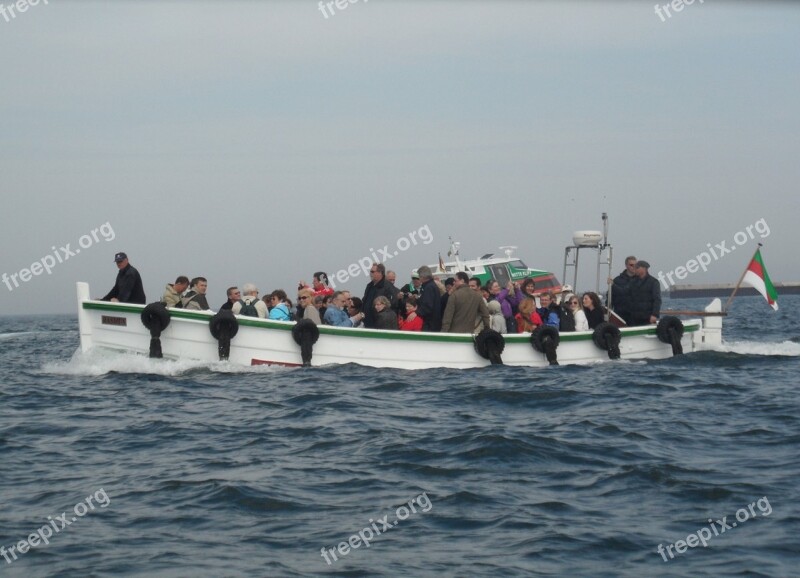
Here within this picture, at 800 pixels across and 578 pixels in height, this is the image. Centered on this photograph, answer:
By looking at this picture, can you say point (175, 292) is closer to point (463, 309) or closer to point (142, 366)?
point (142, 366)

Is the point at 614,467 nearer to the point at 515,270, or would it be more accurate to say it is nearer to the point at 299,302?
the point at 299,302

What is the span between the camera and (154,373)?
50.7ft

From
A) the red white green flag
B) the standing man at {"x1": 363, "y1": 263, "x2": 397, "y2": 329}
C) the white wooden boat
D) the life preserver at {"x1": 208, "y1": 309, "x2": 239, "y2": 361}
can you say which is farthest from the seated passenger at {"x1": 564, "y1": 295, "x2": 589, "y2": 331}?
the life preserver at {"x1": 208, "y1": 309, "x2": 239, "y2": 361}

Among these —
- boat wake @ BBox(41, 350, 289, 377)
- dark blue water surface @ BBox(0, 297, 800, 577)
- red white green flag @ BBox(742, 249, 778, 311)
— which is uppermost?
red white green flag @ BBox(742, 249, 778, 311)

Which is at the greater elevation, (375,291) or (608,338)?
(375,291)

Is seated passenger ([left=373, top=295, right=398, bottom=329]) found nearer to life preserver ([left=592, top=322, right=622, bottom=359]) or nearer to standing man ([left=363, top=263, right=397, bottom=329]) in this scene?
standing man ([left=363, top=263, right=397, bottom=329])

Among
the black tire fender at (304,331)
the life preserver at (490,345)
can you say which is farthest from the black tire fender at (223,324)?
the life preserver at (490,345)

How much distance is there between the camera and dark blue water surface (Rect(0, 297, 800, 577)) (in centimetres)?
679

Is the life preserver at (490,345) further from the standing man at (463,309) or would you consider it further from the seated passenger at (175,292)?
the seated passenger at (175,292)

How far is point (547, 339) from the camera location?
1633 cm

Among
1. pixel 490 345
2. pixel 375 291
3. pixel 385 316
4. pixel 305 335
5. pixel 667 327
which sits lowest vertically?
pixel 490 345

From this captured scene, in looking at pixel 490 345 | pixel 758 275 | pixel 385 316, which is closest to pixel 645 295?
pixel 758 275

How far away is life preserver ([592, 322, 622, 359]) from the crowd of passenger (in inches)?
14.2

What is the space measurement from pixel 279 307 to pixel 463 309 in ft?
9.38
